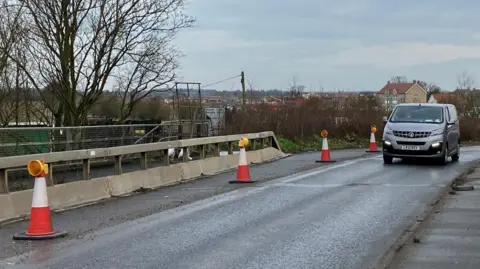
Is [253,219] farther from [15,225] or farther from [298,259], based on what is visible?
[15,225]

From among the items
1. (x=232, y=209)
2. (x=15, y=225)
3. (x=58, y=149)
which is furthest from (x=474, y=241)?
(x=58, y=149)

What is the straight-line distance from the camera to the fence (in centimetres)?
1577

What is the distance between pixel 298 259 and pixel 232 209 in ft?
12.3

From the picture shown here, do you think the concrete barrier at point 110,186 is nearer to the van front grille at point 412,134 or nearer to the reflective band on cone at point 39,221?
the reflective band on cone at point 39,221

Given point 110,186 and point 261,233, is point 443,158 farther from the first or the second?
point 261,233

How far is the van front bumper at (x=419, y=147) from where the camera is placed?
18.4 metres

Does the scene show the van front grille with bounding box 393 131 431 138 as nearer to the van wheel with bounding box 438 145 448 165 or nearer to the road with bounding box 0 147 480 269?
the van wheel with bounding box 438 145 448 165

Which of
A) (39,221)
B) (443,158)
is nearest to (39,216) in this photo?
(39,221)

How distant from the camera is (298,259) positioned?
6816 mm

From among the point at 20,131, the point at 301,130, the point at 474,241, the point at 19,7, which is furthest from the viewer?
the point at 301,130

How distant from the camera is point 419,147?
18.5 m

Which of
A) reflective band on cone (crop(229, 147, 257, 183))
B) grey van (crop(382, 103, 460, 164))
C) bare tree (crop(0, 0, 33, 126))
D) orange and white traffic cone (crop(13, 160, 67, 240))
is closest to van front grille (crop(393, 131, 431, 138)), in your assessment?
grey van (crop(382, 103, 460, 164))

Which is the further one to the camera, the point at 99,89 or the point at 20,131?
the point at 99,89

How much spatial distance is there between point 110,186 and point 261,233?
15.7ft
